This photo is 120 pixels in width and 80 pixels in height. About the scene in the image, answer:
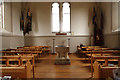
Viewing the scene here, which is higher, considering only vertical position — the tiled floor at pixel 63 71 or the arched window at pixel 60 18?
the arched window at pixel 60 18

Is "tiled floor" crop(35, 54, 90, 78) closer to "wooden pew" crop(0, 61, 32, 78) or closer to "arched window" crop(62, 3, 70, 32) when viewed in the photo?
"wooden pew" crop(0, 61, 32, 78)

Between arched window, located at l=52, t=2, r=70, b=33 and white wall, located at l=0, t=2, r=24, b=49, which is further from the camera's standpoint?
arched window, located at l=52, t=2, r=70, b=33

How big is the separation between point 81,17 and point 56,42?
3.56m

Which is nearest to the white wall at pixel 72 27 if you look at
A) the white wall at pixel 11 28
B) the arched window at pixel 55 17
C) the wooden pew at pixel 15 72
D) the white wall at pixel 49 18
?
the white wall at pixel 49 18

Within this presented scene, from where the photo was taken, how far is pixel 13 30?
10.3 meters

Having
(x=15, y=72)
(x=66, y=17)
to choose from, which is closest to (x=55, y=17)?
(x=66, y=17)

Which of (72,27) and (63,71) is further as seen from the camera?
(72,27)

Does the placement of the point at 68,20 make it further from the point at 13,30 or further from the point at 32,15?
the point at 13,30

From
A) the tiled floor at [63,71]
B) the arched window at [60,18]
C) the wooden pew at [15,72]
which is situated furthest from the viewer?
the arched window at [60,18]

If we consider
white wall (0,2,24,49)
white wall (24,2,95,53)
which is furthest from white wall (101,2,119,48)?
white wall (0,2,24,49)

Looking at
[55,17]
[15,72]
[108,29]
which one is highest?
[55,17]

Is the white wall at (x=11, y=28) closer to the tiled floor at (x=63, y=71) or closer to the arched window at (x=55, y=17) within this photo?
the arched window at (x=55, y=17)

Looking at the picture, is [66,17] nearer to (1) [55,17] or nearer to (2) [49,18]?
(1) [55,17]

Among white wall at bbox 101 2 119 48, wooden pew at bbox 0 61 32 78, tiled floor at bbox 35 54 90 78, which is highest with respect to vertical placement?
white wall at bbox 101 2 119 48
